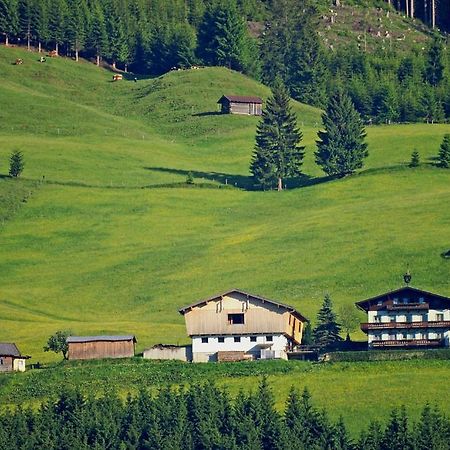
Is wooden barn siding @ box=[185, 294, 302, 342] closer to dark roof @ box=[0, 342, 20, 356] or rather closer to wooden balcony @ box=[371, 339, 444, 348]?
wooden balcony @ box=[371, 339, 444, 348]

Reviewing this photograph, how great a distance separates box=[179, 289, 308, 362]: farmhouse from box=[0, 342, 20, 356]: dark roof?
41.7 ft

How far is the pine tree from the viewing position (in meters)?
136

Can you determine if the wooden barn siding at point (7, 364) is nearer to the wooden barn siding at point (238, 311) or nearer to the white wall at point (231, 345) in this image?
the white wall at point (231, 345)

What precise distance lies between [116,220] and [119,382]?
5975 cm

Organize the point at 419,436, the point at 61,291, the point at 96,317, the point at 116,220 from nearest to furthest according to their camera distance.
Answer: the point at 419,436
the point at 96,317
the point at 61,291
the point at 116,220

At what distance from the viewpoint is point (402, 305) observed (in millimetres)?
136750

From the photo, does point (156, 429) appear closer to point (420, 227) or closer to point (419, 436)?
point (419, 436)

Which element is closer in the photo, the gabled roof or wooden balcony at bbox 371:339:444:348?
wooden balcony at bbox 371:339:444:348

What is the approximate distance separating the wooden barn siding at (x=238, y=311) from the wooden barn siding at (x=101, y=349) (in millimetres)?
5106

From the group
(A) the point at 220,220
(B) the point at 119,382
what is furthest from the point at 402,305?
(A) the point at 220,220

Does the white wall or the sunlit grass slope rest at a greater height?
the sunlit grass slope

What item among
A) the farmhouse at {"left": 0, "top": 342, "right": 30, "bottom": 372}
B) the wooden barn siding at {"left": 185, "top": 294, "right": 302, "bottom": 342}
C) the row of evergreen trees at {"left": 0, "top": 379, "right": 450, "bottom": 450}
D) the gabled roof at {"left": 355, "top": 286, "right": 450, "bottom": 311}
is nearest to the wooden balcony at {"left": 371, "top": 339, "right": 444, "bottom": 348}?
the gabled roof at {"left": 355, "top": 286, "right": 450, "bottom": 311}

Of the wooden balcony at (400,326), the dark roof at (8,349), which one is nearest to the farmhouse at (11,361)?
the dark roof at (8,349)

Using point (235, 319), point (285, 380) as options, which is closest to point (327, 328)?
point (235, 319)
